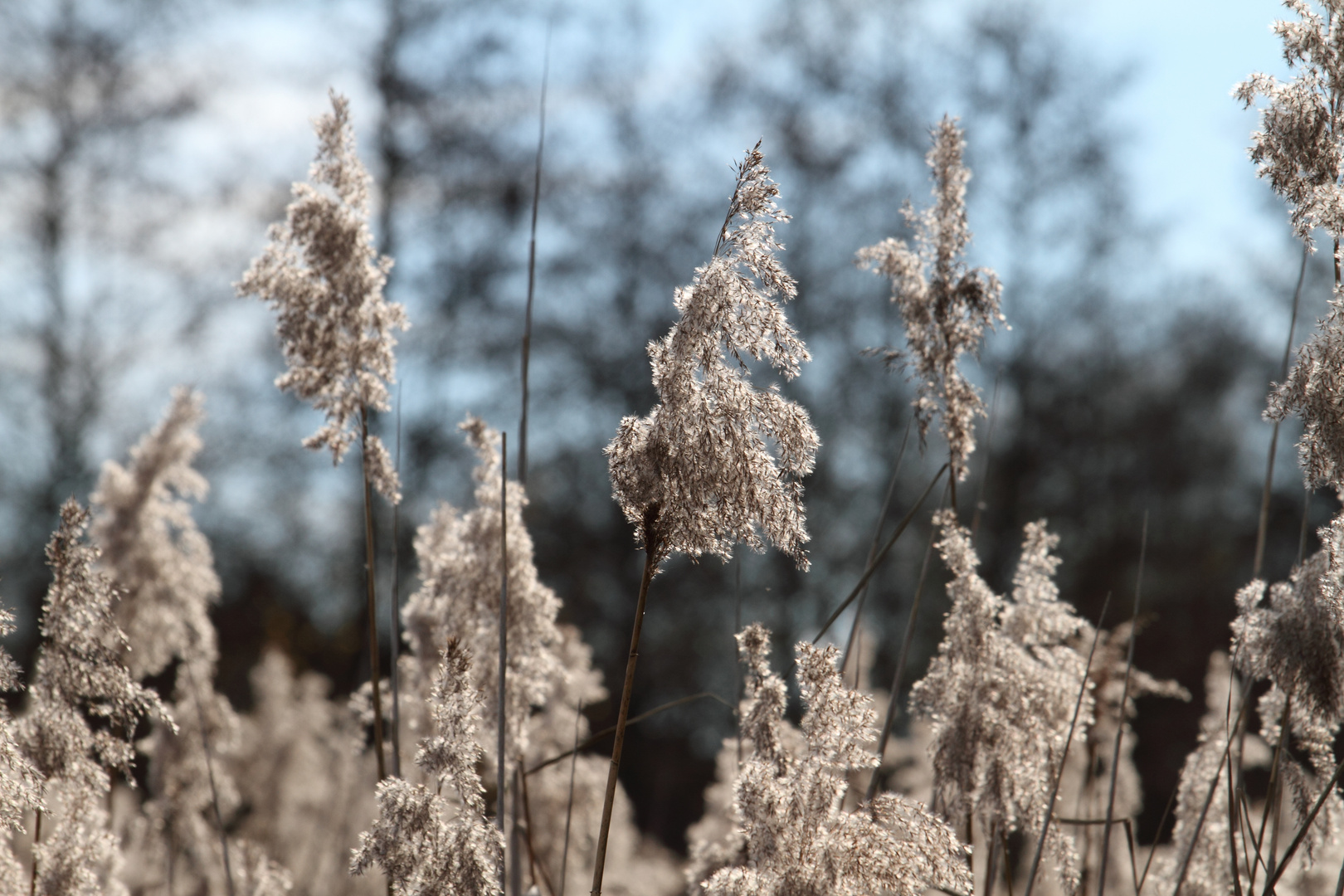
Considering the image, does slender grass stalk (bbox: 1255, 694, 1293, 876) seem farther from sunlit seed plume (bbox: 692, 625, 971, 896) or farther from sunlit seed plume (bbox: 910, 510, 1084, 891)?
sunlit seed plume (bbox: 692, 625, 971, 896)

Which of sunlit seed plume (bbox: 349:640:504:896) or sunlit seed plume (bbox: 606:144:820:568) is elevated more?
sunlit seed plume (bbox: 606:144:820:568)

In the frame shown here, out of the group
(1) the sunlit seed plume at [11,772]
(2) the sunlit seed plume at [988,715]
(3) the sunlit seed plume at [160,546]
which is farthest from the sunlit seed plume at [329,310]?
(3) the sunlit seed plume at [160,546]

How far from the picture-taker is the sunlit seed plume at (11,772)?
1.40 m

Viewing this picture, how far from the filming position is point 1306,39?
1.59 meters

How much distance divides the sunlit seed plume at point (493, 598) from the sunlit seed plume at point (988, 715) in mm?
747

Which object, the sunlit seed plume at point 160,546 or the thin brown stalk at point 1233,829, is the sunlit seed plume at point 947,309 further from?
the sunlit seed plume at point 160,546

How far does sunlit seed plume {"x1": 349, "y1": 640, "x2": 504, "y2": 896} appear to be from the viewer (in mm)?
1338

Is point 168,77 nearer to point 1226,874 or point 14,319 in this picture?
Answer: point 14,319

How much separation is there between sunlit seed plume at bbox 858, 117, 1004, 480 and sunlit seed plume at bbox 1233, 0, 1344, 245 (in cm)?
47

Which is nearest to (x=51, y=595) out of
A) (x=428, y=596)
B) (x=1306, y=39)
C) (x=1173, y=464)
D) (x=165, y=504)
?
(x=428, y=596)

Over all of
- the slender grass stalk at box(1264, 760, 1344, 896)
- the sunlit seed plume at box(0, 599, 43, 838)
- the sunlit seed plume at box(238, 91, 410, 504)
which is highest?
the sunlit seed plume at box(238, 91, 410, 504)

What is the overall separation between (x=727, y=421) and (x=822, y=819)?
571 mm

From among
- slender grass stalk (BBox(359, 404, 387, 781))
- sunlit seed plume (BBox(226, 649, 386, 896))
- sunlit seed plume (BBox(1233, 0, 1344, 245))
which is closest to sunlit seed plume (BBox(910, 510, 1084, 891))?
sunlit seed plume (BBox(1233, 0, 1344, 245))

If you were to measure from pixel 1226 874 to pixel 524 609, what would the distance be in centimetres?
164
